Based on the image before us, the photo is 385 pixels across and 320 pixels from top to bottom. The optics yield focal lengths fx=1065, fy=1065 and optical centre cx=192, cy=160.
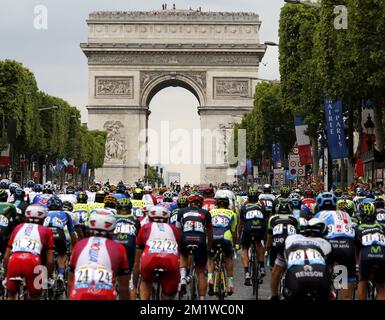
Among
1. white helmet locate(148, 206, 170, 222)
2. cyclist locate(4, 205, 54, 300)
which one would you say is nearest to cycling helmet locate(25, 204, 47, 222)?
cyclist locate(4, 205, 54, 300)

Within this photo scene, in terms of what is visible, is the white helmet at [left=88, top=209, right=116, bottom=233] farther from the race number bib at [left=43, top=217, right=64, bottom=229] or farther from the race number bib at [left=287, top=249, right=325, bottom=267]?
the race number bib at [left=43, top=217, right=64, bottom=229]

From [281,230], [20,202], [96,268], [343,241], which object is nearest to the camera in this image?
[96,268]

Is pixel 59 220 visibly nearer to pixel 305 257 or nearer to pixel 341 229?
pixel 341 229

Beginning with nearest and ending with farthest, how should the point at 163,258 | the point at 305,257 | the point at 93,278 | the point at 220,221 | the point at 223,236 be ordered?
the point at 93,278
the point at 305,257
the point at 163,258
the point at 223,236
the point at 220,221

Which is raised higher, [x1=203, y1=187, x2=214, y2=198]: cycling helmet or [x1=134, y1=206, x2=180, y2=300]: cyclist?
[x1=203, y1=187, x2=214, y2=198]: cycling helmet

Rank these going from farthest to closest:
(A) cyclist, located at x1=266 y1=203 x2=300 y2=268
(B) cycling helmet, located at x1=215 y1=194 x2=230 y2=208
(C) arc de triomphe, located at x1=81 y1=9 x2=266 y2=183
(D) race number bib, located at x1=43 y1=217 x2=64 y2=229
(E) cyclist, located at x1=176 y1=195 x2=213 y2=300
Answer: (C) arc de triomphe, located at x1=81 y1=9 x2=266 y2=183
(B) cycling helmet, located at x1=215 y1=194 x2=230 y2=208
(D) race number bib, located at x1=43 y1=217 x2=64 y2=229
(A) cyclist, located at x1=266 y1=203 x2=300 y2=268
(E) cyclist, located at x1=176 y1=195 x2=213 y2=300

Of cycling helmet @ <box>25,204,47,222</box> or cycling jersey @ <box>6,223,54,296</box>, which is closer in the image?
cycling jersey @ <box>6,223,54,296</box>

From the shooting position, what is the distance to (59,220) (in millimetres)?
18562

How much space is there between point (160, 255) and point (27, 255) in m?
1.74

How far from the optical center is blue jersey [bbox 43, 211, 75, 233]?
1853 centimetres

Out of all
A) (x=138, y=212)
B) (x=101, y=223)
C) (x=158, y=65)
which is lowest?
(x=138, y=212)

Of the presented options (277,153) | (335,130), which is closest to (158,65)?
(277,153)

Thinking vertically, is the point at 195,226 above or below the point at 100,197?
below

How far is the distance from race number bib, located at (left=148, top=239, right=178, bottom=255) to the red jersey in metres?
1.43
